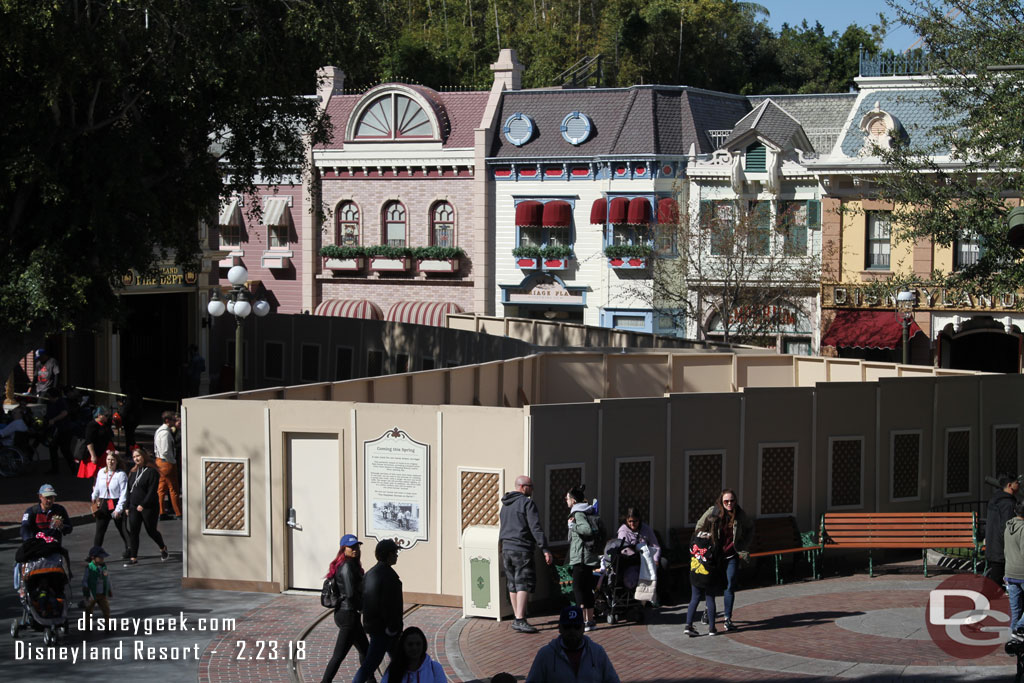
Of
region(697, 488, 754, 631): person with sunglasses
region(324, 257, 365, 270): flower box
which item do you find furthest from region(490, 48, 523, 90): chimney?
region(697, 488, 754, 631): person with sunglasses

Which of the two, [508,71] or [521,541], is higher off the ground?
[508,71]

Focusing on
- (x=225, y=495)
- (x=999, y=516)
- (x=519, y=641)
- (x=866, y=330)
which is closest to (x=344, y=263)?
(x=866, y=330)

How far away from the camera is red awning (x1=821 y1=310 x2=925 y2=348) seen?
38938 mm

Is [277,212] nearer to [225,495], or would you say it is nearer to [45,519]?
[225,495]

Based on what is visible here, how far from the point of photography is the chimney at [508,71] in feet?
157

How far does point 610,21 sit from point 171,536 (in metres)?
52.7

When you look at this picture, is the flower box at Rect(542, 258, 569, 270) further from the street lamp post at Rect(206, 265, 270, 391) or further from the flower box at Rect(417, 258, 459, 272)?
the street lamp post at Rect(206, 265, 270, 391)

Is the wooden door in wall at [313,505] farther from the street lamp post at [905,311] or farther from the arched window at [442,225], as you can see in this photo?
the arched window at [442,225]

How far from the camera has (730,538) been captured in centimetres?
1395

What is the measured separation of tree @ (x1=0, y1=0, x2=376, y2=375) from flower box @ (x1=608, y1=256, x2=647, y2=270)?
64.0 feet

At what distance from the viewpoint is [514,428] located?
14.8 metres

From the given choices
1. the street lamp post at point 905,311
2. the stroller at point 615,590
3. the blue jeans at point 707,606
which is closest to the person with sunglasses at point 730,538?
the blue jeans at point 707,606

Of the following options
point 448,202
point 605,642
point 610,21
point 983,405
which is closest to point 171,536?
point 605,642

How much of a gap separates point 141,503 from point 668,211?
2840 cm
